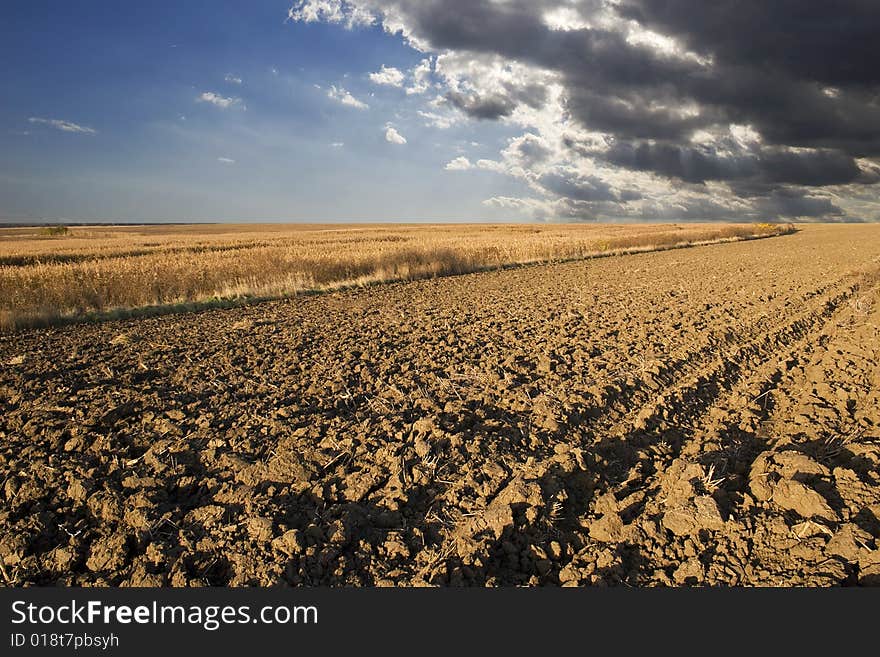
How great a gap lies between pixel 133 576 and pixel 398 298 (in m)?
9.85

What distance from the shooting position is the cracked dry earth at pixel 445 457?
3012 mm

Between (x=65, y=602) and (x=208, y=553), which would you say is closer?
(x=65, y=602)

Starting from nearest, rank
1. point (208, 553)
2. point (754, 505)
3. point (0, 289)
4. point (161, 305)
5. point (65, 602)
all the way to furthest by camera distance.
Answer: point (65, 602)
point (208, 553)
point (754, 505)
point (0, 289)
point (161, 305)

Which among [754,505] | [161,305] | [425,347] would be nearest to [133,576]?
[754,505]

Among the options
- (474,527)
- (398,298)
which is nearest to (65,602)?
(474,527)

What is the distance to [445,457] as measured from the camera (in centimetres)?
411

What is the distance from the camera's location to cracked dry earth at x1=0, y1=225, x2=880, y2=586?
301 cm

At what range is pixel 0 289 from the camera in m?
11.3

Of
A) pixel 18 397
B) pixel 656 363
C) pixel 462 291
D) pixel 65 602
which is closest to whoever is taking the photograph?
pixel 65 602

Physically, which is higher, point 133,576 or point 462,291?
point 462,291

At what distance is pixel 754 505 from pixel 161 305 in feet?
42.1

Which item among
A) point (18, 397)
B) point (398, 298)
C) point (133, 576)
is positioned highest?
point (398, 298)

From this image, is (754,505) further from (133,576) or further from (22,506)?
(22,506)

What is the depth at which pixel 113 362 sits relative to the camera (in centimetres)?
688
